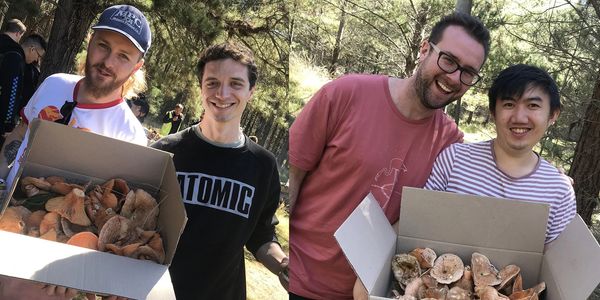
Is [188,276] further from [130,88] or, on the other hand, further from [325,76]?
[325,76]

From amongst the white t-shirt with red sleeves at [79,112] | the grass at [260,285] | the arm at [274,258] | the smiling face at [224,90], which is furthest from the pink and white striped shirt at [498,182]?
the grass at [260,285]

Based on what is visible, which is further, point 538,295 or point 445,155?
point 445,155

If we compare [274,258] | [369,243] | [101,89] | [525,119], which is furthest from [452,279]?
[101,89]

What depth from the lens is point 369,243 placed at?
1869mm

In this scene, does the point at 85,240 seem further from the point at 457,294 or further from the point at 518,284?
the point at 518,284

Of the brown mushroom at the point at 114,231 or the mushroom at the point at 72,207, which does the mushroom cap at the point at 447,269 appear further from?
the mushroom at the point at 72,207

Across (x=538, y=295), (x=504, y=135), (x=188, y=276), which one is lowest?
(x=188, y=276)

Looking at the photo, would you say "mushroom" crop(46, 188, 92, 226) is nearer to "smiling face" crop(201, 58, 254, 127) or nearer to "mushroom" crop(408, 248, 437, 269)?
"smiling face" crop(201, 58, 254, 127)

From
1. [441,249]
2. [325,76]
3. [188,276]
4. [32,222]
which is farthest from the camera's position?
[325,76]

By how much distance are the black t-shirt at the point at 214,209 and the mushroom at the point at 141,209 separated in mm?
378

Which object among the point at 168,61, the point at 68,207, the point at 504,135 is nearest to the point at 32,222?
the point at 68,207

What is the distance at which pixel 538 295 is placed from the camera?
195 cm

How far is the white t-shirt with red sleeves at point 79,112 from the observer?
7.05 feet

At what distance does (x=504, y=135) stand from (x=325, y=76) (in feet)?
42.7
